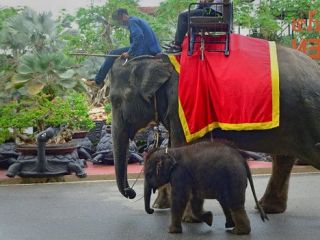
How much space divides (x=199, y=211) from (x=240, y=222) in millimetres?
423

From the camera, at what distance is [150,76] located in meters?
7.66

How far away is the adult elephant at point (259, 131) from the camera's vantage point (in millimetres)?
7098

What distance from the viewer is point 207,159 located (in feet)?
21.7

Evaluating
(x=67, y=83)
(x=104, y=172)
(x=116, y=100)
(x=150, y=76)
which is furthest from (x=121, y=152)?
(x=67, y=83)

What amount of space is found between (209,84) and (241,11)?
50.3 feet

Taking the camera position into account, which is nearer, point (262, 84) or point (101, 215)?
point (262, 84)

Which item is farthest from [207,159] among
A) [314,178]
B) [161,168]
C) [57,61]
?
[57,61]

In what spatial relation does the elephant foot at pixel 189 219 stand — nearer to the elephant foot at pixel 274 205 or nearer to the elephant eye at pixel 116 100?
the elephant foot at pixel 274 205

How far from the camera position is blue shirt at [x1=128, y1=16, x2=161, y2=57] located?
8587mm

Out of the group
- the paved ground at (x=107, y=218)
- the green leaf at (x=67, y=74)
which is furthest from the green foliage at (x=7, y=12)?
the paved ground at (x=107, y=218)

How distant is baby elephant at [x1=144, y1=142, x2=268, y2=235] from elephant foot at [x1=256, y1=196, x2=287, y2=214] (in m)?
1.27

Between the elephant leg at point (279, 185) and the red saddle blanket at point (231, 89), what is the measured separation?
1.05 meters

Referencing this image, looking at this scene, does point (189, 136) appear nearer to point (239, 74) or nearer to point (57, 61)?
point (239, 74)

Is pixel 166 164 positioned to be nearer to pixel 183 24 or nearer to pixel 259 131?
pixel 259 131
